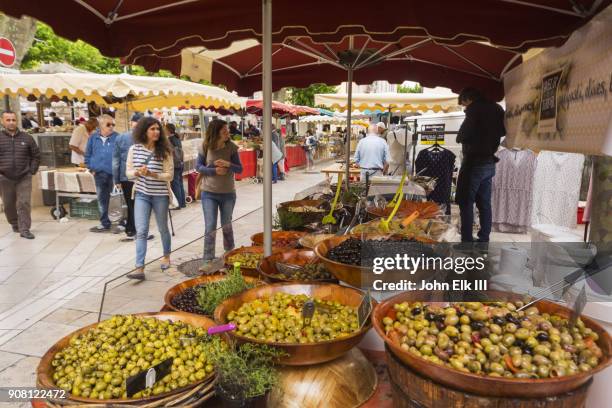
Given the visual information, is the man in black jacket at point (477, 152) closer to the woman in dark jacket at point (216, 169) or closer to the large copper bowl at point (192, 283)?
the woman in dark jacket at point (216, 169)

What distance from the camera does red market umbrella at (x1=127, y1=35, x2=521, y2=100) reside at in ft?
14.1

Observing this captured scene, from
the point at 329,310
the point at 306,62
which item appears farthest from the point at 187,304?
the point at 306,62

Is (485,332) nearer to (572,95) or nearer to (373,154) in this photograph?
(572,95)

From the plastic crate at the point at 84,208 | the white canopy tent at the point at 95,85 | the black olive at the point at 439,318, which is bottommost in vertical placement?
the plastic crate at the point at 84,208

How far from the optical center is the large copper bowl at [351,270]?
2.07 metres

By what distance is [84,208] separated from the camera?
8750 millimetres

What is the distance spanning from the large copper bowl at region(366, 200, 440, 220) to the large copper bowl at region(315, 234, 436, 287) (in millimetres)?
987

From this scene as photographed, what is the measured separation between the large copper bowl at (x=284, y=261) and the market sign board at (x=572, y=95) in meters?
1.50

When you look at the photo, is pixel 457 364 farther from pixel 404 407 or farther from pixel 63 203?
pixel 63 203

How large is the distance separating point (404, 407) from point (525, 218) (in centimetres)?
685

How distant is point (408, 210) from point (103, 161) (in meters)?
5.84

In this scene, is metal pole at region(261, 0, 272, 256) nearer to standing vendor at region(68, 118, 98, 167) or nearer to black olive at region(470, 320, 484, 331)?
black olive at region(470, 320, 484, 331)

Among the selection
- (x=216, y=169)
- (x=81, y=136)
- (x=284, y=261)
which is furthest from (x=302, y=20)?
(x=81, y=136)

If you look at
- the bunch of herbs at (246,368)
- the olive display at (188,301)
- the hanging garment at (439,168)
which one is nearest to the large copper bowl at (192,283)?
the olive display at (188,301)
